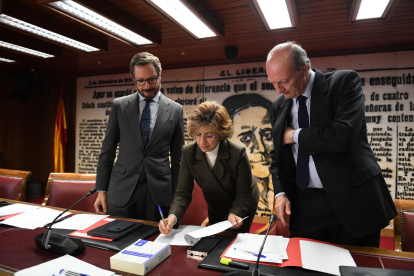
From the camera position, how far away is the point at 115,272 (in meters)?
1.04

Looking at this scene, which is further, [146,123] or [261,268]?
[146,123]

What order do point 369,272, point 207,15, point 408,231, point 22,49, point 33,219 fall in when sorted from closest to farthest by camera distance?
point 369,272 < point 408,231 < point 33,219 < point 207,15 < point 22,49

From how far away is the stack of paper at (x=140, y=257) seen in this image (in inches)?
40.7

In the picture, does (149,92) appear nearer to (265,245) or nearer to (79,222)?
(79,222)

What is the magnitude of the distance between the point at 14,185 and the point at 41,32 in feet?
6.19

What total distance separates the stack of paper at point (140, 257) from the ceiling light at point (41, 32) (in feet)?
9.53

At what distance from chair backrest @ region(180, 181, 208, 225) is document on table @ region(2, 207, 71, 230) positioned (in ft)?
3.09

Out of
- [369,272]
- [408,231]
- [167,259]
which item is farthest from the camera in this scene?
[408,231]

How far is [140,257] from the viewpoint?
1078 mm

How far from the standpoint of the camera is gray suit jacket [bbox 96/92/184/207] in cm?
190

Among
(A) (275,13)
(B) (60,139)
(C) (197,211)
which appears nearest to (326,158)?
(C) (197,211)

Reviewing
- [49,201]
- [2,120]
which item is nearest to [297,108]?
[49,201]

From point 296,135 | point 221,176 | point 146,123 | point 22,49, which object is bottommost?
point 221,176

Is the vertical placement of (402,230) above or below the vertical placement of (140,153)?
below
